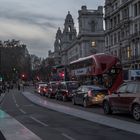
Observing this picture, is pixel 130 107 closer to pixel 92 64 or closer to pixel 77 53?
pixel 92 64

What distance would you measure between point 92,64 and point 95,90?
34.6 feet

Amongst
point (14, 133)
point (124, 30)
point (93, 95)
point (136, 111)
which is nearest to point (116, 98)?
point (136, 111)

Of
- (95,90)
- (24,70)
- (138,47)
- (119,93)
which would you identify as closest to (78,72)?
(95,90)

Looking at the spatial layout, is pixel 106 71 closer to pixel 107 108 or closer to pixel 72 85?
pixel 72 85

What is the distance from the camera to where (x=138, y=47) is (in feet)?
282

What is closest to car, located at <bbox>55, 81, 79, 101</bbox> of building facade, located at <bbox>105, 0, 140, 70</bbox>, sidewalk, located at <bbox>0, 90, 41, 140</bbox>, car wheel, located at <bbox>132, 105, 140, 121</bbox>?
car wheel, located at <bbox>132, 105, 140, 121</bbox>

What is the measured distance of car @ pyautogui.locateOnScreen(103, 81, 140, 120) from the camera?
63.5ft

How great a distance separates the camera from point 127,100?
20.3 metres

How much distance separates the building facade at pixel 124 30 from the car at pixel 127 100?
2306 inches

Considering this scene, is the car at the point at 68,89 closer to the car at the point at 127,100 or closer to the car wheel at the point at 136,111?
the car at the point at 127,100

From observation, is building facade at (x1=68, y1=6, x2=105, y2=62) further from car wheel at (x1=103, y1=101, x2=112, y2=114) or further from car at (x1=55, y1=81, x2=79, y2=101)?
car wheel at (x1=103, y1=101, x2=112, y2=114)

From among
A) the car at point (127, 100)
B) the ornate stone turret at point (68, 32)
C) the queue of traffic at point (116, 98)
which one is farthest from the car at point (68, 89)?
the ornate stone turret at point (68, 32)

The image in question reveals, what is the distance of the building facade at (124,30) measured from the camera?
87.1m

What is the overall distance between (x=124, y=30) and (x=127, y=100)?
76.3 metres
